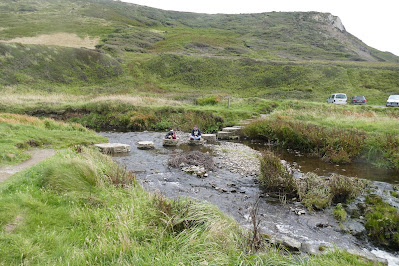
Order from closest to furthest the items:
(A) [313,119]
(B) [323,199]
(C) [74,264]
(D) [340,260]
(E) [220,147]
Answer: (C) [74,264]
(D) [340,260]
(B) [323,199]
(E) [220,147]
(A) [313,119]

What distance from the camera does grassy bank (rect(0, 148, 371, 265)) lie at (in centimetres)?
473

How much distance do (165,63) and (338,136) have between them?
56642 millimetres

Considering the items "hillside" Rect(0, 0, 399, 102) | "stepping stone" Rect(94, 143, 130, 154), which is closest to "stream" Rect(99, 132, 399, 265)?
"stepping stone" Rect(94, 143, 130, 154)

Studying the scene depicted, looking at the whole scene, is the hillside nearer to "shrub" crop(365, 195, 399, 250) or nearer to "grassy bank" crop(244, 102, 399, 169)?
"grassy bank" crop(244, 102, 399, 169)

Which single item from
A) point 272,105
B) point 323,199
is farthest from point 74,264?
point 272,105

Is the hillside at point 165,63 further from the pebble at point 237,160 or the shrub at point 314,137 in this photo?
the pebble at point 237,160

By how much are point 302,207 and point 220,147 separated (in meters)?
9.88

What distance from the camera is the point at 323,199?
948 cm

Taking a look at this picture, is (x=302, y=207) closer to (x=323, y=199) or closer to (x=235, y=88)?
(x=323, y=199)

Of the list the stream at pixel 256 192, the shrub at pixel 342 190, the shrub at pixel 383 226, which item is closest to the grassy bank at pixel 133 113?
the stream at pixel 256 192

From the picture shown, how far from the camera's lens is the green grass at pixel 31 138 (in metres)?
11.5

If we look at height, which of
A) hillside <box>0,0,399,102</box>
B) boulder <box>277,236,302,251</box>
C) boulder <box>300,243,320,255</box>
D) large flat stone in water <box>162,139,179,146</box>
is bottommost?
large flat stone in water <box>162,139,179,146</box>

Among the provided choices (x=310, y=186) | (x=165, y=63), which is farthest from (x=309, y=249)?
(x=165, y=63)

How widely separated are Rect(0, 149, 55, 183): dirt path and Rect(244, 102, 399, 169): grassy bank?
1512 cm
